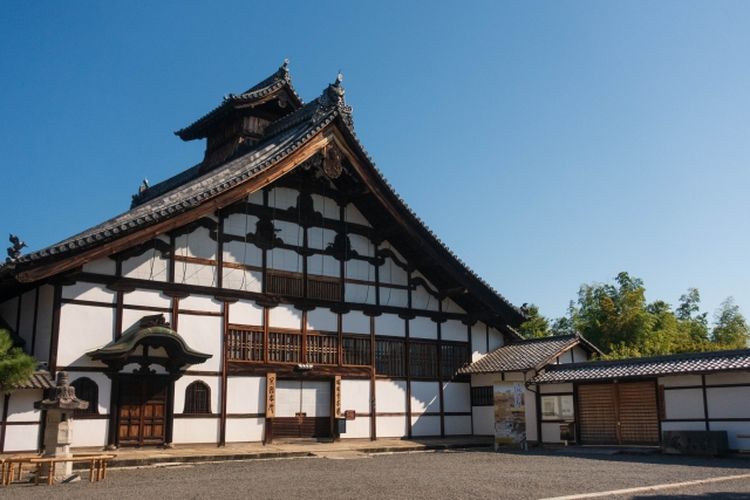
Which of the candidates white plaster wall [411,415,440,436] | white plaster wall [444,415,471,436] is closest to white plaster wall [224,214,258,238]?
white plaster wall [411,415,440,436]

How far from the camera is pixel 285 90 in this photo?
2794 centimetres

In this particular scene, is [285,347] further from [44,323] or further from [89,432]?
[44,323]

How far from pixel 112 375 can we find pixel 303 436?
19.9ft

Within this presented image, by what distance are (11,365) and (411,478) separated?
8355 millimetres

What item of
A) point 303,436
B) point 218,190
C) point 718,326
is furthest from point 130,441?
point 718,326

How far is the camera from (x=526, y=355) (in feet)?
77.0

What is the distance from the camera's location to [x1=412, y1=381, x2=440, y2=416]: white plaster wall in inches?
916

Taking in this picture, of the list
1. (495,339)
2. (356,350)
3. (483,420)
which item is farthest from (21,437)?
(495,339)

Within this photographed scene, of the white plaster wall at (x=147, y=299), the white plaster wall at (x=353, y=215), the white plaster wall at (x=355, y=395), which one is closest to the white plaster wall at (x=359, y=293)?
the white plaster wall at (x=353, y=215)

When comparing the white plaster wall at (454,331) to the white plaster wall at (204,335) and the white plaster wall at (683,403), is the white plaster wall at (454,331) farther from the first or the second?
the white plaster wall at (204,335)

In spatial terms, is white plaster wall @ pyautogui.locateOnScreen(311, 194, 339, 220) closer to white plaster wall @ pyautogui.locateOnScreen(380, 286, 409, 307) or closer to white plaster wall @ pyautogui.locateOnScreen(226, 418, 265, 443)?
white plaster wall @ pyautogui.locateOnScreen(380, 286, 409, 307)

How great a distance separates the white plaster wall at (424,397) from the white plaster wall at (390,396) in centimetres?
39

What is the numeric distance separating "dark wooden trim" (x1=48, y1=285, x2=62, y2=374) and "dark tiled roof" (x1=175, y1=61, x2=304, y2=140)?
40.1 feet

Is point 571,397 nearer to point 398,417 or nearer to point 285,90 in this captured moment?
point 398,417
